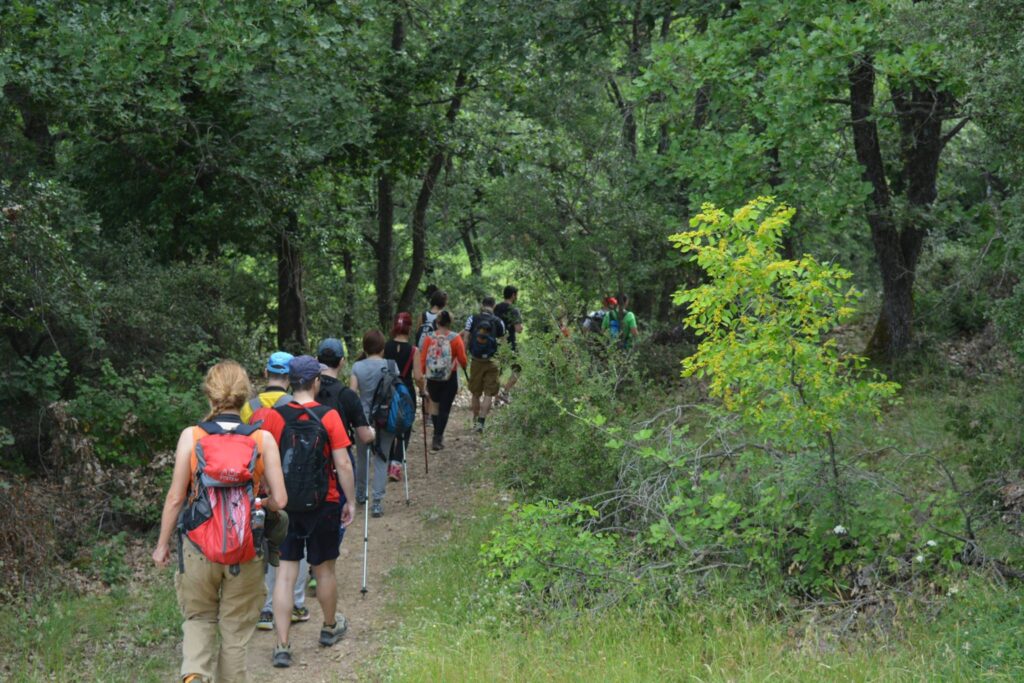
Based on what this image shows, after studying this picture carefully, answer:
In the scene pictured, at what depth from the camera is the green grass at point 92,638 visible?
23.2 ft

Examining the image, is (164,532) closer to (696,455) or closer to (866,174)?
(696,455)

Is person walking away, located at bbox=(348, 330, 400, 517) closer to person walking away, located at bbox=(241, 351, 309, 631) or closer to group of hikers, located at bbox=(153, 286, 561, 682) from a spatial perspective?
group of hikers, located at bbox=(153, 286, 561, 682)

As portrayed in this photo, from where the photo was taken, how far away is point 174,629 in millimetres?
7898

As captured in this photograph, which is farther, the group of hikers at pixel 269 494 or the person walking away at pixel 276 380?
the person walking away at pixel 276 380

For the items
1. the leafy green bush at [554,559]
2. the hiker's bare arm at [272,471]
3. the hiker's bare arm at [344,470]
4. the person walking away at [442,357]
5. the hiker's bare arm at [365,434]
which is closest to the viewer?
the hiker's bare arm at [272,471]

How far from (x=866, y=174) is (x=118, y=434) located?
9.38 metres

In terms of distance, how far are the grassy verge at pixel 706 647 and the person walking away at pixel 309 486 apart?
2.27ft

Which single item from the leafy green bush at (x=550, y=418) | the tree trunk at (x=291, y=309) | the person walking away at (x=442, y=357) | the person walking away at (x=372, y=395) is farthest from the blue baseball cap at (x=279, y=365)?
the tree trunk at (x=291, y=309)

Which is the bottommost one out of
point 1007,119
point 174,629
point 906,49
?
point 174,629

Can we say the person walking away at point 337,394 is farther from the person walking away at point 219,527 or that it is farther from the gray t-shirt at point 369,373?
the person walking away at point 219,527

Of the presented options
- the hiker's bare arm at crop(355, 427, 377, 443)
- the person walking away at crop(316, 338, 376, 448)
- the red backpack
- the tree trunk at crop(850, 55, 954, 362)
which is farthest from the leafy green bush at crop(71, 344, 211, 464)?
the tree trunk at crop(850, 55, 954, 362)

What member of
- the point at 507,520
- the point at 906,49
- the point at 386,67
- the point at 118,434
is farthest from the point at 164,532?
the point at 386,67

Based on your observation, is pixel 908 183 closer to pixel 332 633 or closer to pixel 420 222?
pixel 332 633

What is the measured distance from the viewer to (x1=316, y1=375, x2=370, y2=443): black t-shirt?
8219 millimetres
